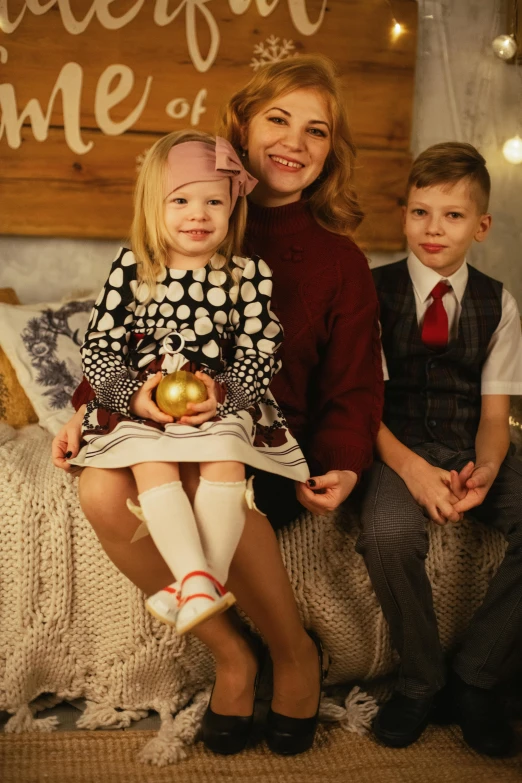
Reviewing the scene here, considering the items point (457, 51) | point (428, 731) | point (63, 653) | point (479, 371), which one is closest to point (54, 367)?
point (63, 653)

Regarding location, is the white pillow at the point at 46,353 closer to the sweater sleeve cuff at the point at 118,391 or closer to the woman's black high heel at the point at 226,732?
Result: the sweater sleeve cuff at the point at 118,391

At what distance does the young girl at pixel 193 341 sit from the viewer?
1.27m

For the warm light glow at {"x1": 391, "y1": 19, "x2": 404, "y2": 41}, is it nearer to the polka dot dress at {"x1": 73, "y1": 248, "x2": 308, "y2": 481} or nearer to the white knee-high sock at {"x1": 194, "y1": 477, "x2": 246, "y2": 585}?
the polka dot dress at {"x1": 73, "y1": 248, "x2": 308, "y2": 481}

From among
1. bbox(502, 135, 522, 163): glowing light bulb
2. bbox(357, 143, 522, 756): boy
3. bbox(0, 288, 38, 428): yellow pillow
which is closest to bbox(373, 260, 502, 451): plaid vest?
bbox(357, 143, 522, 756): boy

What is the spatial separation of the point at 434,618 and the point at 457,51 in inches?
72.4

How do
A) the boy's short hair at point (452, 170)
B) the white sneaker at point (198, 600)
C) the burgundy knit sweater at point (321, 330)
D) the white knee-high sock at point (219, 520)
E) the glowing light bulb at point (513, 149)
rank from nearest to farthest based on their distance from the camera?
the white sneaker at point (198, 600) → the white knee-high sock at point (219, 520) → the burgundy knit sweater at point (321, 330) → the boy's short hair at point (452, 170) → the glowing light bulb at point (513, 149)

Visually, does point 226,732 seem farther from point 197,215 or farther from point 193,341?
point 197,215

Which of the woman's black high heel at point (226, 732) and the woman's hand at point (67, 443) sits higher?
the woman's hand at point (67, 443)

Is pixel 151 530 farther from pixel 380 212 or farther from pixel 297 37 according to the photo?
pixel 297 37

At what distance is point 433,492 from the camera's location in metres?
1.53

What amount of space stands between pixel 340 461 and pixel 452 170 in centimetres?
69

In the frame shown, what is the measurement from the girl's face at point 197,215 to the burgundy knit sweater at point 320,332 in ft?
0.52

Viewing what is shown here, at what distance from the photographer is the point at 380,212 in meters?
2.50

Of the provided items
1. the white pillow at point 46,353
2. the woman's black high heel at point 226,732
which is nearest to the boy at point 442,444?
the woman's black high heel at point 226,732
